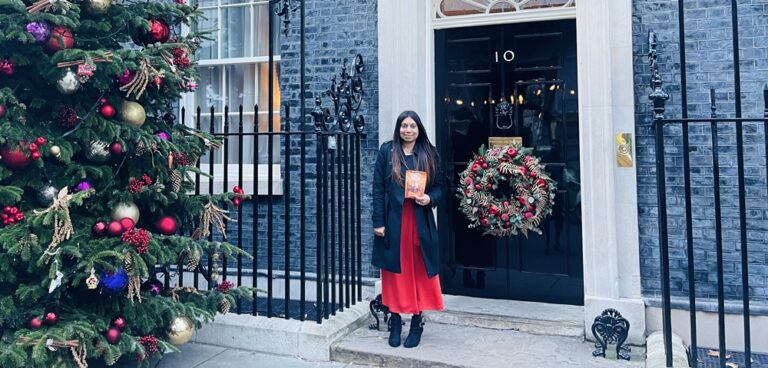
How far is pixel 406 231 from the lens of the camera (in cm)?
441

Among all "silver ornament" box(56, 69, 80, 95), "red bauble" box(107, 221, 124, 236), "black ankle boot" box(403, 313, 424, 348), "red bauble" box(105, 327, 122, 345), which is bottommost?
"black ankle boot" box(403, 313, 424, 348)

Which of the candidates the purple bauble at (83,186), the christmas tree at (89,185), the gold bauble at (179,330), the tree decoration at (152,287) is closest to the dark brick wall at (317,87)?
the tree decoration at (152,287)

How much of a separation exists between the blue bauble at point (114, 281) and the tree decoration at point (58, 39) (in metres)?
1.34

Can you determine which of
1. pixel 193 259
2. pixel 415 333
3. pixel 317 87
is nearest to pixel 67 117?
pixel 193 259

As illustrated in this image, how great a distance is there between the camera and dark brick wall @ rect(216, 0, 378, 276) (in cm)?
542

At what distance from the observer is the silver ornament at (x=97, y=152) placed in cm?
355

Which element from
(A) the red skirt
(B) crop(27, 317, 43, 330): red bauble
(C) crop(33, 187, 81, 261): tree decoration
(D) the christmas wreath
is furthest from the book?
(B) crop(27, 317, 43, 330): red bauble

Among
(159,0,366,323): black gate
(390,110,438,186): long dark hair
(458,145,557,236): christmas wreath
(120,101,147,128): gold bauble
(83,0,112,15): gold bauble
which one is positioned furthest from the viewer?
(458,145,557,236): christmas wreath

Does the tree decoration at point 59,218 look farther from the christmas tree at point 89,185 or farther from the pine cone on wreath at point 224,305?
the pine cone on wreath at point 224,305

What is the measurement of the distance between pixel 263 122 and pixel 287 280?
2.24 meters

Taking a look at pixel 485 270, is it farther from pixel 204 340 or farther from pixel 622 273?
pixel 204 340

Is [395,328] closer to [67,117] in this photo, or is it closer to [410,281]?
[410,281]

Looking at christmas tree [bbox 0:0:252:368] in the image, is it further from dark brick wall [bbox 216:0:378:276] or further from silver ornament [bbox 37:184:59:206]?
dark brick wall [bbox 216:0:378:276]

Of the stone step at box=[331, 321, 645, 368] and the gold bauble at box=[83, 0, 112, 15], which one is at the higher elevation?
the gold bauble at box=[83, 0, 112, 15]
